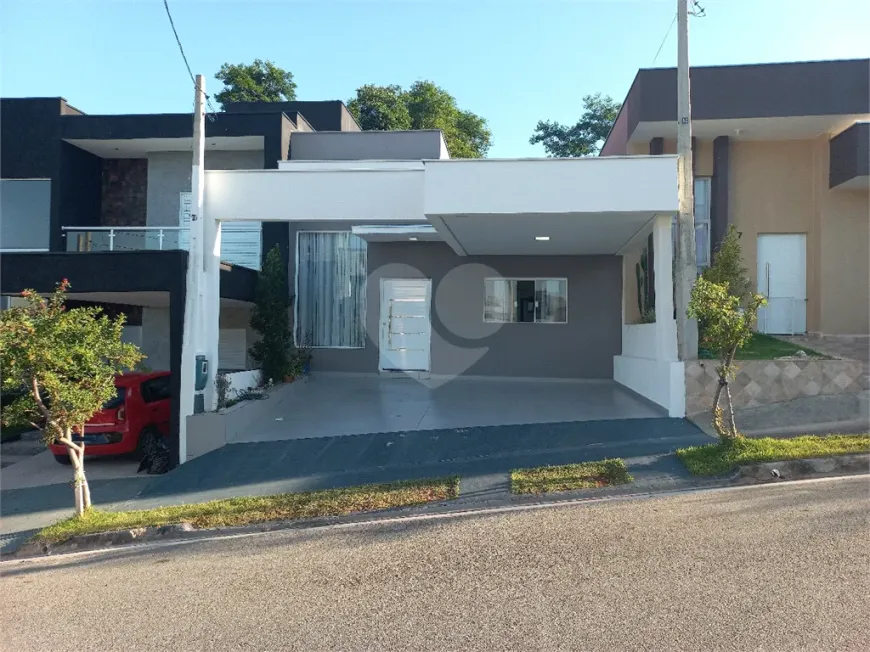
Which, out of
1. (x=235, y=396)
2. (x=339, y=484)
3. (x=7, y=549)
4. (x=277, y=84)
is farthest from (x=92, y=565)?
(x=277, y=84)

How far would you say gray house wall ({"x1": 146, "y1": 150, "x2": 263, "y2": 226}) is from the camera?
15.9 meters

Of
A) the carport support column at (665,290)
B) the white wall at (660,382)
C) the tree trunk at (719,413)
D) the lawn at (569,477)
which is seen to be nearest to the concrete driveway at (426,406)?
the white wall at (660,382)

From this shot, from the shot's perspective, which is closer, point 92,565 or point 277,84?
point 92,565

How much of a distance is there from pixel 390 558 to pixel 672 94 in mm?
12247

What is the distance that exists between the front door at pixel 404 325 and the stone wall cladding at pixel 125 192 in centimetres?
622

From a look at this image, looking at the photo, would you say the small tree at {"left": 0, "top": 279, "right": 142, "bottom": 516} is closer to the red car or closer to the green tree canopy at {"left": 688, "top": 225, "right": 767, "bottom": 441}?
the red car

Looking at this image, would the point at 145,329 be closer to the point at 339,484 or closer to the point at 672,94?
the point at 339,484

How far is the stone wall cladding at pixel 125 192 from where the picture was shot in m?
16.2

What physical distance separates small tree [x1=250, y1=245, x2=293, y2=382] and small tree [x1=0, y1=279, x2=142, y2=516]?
5712mm

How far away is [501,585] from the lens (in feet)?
15.7

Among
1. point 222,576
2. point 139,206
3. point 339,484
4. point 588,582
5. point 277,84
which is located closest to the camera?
point 588,582

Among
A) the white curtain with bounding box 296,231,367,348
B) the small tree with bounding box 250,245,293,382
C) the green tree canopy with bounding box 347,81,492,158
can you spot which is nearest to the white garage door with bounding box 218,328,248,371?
the white curtain with bounding box 296,231,367,348

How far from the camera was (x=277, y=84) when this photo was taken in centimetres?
3431

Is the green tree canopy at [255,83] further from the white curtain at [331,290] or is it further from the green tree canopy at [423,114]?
the white curtain at [331,290]
